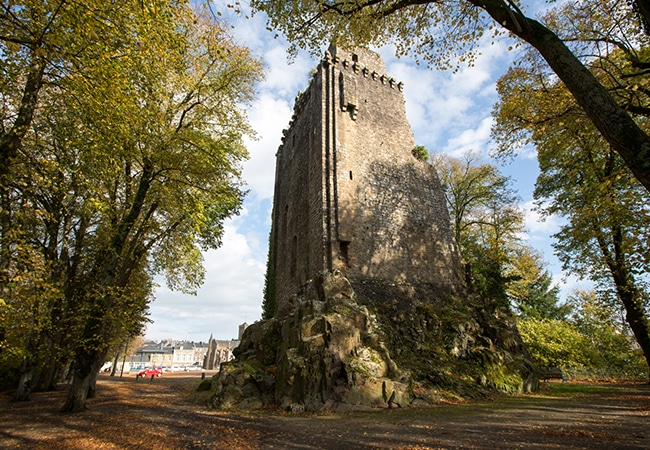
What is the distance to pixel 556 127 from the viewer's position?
10.3 metres

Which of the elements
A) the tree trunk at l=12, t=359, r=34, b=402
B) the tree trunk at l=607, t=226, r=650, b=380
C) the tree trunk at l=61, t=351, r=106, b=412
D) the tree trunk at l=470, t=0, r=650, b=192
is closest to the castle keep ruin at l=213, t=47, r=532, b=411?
the tree trunk at l=61, t=351, r=106, b=412

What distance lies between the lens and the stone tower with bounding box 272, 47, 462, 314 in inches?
698

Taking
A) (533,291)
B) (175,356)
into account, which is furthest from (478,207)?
(175,356)

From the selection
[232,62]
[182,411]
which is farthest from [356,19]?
[182,411]

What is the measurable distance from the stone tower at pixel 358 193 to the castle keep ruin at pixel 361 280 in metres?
0.07

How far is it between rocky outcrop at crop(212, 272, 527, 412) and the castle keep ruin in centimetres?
5

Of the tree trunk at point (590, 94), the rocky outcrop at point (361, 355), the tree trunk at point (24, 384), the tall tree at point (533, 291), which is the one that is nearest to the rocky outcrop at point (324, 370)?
the rocky outcrop at point (361, 355)

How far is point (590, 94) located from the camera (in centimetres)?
493

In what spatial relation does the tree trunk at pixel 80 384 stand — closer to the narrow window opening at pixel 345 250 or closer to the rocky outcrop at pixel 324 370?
the rocky outcrop at pixel 324 370

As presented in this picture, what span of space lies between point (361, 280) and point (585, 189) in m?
9.91

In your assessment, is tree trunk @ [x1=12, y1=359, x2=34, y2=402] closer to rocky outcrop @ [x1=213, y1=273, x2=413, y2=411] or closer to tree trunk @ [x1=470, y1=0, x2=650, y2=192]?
rocky outcrop @ [x1=213, y1=273, x2=413, y2=411]

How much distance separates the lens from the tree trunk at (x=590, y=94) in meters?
4.49

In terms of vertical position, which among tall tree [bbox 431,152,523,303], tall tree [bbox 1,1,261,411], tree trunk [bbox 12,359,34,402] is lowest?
tree trunk [bbox 12,359,34,402]

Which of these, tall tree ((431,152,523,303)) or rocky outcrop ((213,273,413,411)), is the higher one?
tall tree ((431,152,523,303))
